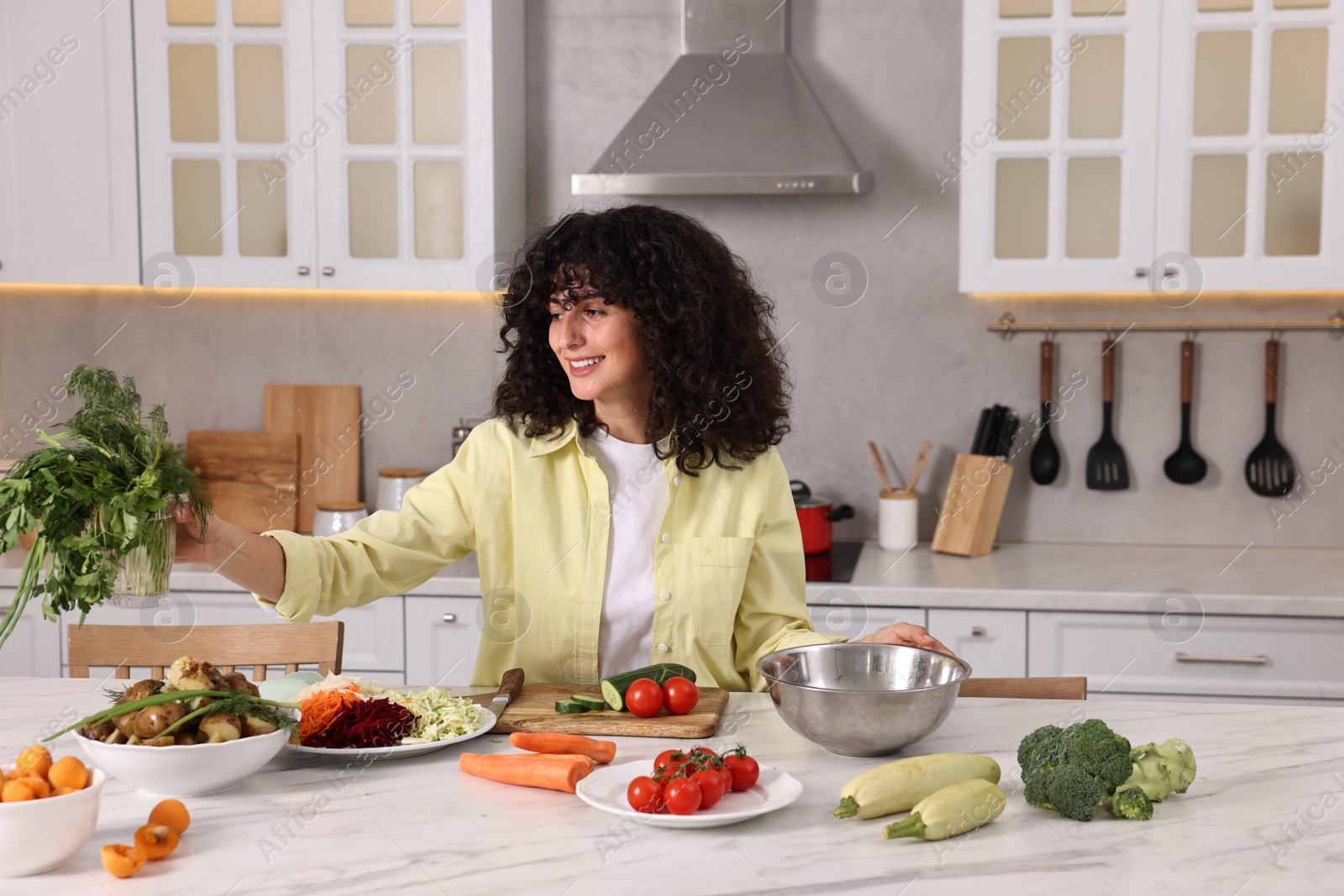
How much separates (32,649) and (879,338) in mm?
2425

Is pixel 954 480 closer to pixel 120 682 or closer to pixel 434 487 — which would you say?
pixel 434 487

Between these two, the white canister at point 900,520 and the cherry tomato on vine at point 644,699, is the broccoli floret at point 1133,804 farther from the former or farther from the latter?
the white canister at point 900,520

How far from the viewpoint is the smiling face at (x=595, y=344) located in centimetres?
188

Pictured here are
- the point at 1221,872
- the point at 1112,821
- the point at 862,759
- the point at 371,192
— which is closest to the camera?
the point at 1221,872

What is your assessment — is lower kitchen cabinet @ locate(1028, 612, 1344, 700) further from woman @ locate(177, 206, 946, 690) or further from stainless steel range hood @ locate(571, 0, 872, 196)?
stainless steel range hood @ locate(571, 0, 872, 196)

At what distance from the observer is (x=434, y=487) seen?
1.94 meters

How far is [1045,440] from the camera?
10.9ft

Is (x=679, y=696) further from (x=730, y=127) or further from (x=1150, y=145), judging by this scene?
(x=1150, y=145)

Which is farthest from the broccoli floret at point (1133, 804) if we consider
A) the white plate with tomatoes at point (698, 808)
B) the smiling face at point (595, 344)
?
the smiling face at point (595, 344)

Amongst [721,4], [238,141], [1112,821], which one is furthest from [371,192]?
[1112,821]

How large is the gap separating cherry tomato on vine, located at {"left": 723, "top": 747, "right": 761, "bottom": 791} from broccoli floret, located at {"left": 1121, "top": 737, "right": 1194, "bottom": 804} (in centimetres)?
40

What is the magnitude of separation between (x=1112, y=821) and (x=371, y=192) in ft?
8.04

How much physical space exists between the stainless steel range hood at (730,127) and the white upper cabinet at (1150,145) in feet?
1.24

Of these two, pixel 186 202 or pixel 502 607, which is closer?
pixel 502 607
